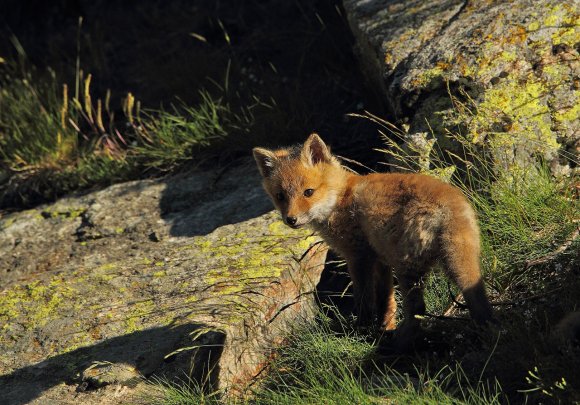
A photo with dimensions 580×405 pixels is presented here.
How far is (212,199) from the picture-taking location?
246 inches

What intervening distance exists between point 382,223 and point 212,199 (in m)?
2.34

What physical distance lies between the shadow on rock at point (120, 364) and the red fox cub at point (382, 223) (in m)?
0.96

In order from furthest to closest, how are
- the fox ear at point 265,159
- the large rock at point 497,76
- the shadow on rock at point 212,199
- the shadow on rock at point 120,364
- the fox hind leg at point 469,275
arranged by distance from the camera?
the shadow on rock at point 212,199, the fox ear at point 265,159, the large rock at point 497,76, the shadow on rock at point 120,364, the fox hind leg at point 469,275

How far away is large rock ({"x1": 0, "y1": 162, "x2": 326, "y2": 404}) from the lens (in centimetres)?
436

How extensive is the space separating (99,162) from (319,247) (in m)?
2.91

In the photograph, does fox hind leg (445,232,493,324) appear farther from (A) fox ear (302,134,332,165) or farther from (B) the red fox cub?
(A) fox ear (302,134,332,165)

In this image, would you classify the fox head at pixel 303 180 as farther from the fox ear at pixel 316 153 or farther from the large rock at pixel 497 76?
the large rock at pixel 497 76

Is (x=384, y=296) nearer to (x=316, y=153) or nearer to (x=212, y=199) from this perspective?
(x=316, y=153)

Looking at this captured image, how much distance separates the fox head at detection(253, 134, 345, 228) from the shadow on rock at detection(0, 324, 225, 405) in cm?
99

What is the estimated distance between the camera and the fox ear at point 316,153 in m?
5.06

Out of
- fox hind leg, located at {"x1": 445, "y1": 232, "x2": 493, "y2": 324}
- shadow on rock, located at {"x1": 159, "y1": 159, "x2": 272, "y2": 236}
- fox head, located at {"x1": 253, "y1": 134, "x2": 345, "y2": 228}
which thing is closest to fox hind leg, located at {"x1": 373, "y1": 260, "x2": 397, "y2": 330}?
fox head, located at {"x1": 253, "y1": 134, "x2": 345, "y2": 228}

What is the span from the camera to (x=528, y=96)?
517cm

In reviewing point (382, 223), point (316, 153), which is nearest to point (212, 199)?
point (316, 153)

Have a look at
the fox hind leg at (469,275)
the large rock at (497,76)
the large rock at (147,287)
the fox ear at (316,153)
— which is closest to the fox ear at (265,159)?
the fox ear at (316,153)
